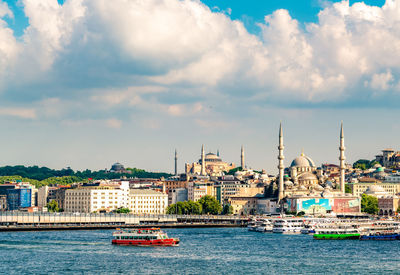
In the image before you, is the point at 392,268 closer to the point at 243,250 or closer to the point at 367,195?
the point at 243,250

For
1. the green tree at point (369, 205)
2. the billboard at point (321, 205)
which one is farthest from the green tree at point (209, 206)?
the green tree at point (369, 205)

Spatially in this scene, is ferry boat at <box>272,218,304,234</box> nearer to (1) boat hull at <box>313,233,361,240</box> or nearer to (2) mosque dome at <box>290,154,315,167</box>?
(1) boat hull at <box>313,233,361,240</box>

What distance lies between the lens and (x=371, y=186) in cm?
13375

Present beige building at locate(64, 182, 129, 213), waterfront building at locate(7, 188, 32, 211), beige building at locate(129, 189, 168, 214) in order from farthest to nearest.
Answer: waterfront building at locate(7, 188, 32, 211) → beige building at locate(129, 189, 168, 214) → beige building at locate(64, 182, 129, 213)

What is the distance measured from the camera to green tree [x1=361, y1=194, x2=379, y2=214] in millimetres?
122600

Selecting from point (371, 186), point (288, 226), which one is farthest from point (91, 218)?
point (371, 186)

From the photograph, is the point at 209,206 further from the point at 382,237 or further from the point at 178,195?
the point at 382,237

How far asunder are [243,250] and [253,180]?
3605 inches

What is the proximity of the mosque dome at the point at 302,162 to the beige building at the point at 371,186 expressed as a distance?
7492 millimetres

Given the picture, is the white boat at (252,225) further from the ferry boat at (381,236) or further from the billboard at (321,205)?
the ferry boat at (381,236)

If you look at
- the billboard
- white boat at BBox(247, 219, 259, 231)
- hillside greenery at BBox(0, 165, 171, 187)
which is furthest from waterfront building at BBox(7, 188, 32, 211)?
white boat at BBox(247, 219, 259, 231)

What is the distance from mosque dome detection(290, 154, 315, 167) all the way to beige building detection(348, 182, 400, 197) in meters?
7.49

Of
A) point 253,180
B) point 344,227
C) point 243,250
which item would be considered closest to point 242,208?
point 253,180

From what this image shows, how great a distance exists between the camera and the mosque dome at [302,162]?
140875 mm
